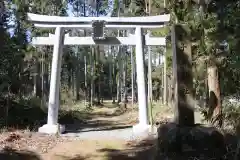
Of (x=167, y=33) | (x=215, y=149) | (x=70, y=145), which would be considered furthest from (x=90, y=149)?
(x=167, y=33)

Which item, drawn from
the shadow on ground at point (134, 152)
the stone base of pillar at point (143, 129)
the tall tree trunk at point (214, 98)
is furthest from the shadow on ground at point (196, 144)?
the stone base of pillar at point (143, 129)

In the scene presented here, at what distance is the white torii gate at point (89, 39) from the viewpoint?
15.3 meters

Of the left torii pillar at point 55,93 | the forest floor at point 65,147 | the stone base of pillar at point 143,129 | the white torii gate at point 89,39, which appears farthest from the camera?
the white torii gate at point 89,39

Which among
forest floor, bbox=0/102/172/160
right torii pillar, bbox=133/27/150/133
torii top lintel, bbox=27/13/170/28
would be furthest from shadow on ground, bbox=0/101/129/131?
torii top lintel, bbox=27/13/170/28

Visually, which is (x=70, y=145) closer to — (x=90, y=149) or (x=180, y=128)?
(x=90, y=149)

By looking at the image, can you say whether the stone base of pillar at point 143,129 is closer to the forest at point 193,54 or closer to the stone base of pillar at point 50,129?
the forest at point 193,54

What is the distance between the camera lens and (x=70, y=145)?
40.3 feet

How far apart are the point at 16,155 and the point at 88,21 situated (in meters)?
6.95

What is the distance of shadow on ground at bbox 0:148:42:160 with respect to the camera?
402 inches

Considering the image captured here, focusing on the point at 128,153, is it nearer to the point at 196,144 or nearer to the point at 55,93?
the point at 196,144

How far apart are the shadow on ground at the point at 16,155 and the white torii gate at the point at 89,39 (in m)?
3.95

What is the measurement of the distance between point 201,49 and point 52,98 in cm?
616

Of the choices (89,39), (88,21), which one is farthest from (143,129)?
(88,21)

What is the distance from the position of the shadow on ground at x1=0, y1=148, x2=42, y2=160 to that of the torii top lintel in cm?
626
